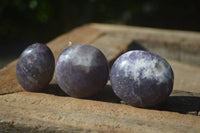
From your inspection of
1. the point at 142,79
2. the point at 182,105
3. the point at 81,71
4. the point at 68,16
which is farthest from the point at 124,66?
the point at 68,16

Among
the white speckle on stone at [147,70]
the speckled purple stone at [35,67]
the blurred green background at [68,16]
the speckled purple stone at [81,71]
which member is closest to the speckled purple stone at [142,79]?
the white speckle on stone at [147,70]

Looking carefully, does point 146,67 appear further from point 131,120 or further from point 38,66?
point 38,66

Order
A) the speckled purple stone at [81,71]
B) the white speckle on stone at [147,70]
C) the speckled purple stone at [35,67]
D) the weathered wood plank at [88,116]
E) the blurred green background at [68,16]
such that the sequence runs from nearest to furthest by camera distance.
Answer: the weathered wood plank at [88,116], the white speckle on stone at [147,70], the speckled purple stone at [81,71], the speckled purple stone at [35,67], the blurred green background at [68,16]

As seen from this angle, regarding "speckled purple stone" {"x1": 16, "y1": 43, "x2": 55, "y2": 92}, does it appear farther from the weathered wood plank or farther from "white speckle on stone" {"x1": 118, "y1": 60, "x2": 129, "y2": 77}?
"white speckle on stone" {"x1": 118, "y1": 60, "x2": 129, "y2": 77}

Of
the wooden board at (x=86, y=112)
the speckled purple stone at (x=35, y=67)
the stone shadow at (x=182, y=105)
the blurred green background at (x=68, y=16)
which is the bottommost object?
the blurred green background at (x=68, y=16)

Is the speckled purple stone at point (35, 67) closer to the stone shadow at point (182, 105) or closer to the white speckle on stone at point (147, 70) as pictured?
the white speckle on stone at point (147, 70)

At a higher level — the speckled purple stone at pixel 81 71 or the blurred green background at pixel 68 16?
the speckled purple stone at pixel 81 71
